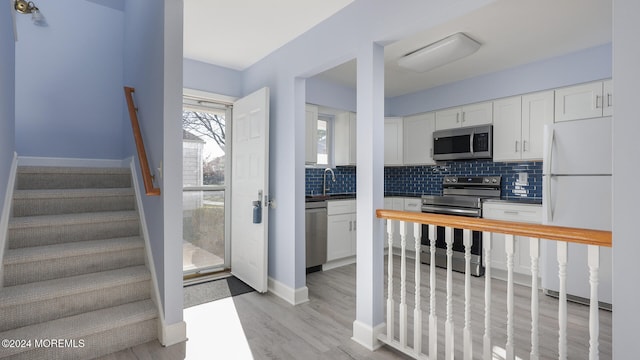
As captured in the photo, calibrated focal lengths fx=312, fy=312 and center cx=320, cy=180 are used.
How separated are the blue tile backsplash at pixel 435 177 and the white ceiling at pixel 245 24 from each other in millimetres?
1958

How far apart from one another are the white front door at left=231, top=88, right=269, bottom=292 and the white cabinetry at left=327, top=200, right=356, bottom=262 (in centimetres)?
110

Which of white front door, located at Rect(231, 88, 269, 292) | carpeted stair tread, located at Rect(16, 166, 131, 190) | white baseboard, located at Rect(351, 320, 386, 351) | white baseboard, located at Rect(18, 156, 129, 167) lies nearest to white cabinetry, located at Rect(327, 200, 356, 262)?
white front door, located at Rect(231, 88, 269, 292)

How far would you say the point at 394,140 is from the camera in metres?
4.99

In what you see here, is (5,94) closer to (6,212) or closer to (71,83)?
(6,212)

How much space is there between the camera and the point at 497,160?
3.91 m

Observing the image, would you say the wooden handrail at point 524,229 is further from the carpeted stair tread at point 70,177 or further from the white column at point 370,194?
the carpeted stair tread at point 70,177

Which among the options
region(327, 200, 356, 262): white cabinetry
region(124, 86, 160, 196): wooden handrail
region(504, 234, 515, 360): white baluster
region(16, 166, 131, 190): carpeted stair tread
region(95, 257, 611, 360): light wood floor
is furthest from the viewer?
region(327, 200, 356, 262): white cabinetry

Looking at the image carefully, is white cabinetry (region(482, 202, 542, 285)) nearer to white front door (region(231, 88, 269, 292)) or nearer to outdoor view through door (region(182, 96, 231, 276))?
white front door (region(231, 88, 269, 292))

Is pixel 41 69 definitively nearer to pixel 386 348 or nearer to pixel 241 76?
pixel 241 76

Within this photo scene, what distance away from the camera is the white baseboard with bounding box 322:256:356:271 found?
161 inches

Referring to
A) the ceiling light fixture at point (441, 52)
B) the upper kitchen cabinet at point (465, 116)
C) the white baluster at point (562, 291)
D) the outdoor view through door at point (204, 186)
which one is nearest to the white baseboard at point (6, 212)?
the outdoor view through door at point (204, 186)

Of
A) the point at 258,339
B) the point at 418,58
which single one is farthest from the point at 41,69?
the point at 418,58

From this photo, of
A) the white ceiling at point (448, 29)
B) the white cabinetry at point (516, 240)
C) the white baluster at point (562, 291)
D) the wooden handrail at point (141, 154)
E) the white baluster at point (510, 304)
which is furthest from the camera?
the white cabinetry at point (516, 240)

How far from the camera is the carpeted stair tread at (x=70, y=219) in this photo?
228 cm
